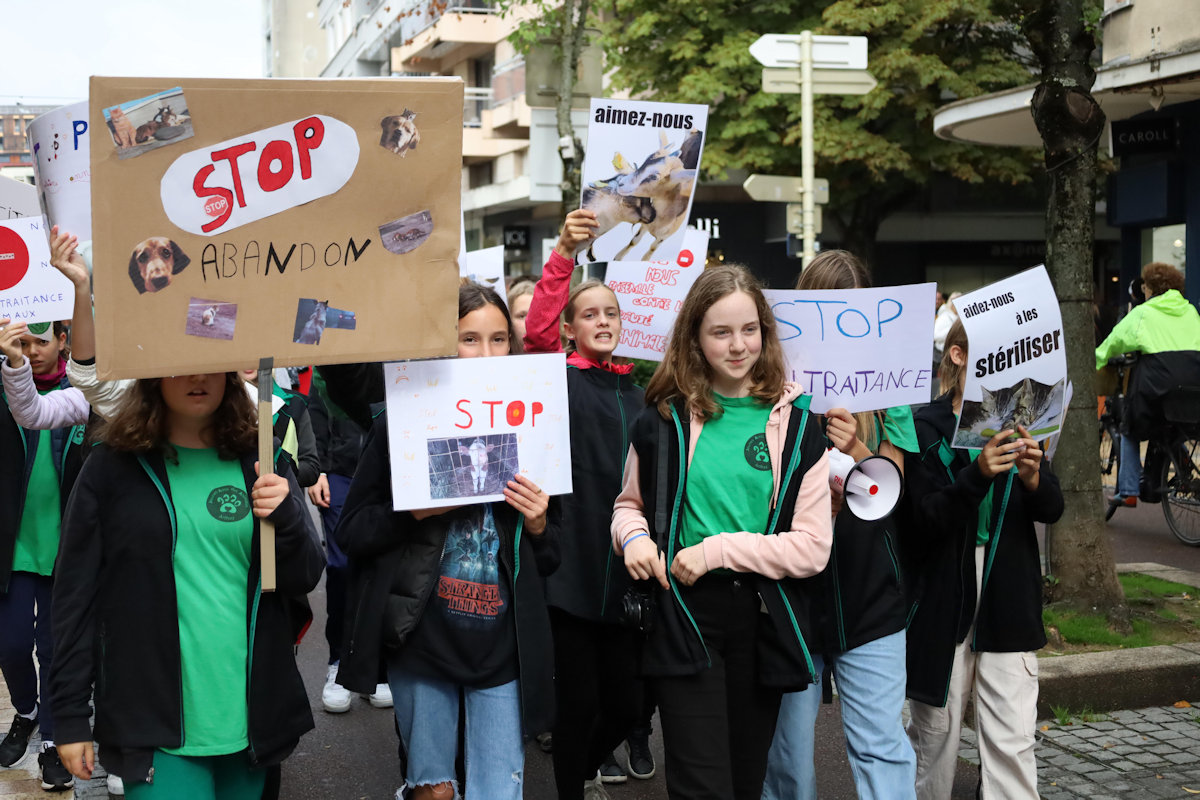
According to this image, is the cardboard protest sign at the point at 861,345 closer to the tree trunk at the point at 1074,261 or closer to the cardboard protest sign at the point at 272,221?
the cardboard protest sign at the point at 272,221

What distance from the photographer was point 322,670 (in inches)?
282

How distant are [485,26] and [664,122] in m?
31.2

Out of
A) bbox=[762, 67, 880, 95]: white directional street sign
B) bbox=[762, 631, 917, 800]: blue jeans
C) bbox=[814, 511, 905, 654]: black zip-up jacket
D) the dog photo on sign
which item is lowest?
bbox=[762, 631, 917, 800]: blue jeans

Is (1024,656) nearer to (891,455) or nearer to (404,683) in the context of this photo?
(891,455)

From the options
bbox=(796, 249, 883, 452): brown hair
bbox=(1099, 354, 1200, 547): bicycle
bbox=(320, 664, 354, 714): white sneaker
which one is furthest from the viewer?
bbox=(1099, 354, 1200, 547): bicycle

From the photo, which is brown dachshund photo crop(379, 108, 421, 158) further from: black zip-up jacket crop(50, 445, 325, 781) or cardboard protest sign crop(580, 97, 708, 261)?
cardboard protest sign crop(580, 97, 708, 261)

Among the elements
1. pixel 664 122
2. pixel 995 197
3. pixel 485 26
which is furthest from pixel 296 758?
pixel 485 26

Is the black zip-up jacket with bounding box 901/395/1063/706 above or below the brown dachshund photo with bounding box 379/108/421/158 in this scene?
below

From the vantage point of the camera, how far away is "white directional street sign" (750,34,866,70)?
469 inches

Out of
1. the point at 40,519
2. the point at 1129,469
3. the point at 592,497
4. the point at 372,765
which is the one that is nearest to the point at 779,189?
the point at 1129,469

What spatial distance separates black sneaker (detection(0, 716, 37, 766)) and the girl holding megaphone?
324 centimetres

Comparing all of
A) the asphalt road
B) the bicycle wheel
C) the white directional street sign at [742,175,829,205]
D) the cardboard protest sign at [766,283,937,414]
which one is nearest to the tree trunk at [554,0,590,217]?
the white directional street sign at [742,175,829,205]

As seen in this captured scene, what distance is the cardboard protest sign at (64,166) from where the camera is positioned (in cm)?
385

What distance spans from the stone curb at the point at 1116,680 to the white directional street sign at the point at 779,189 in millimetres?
7642
